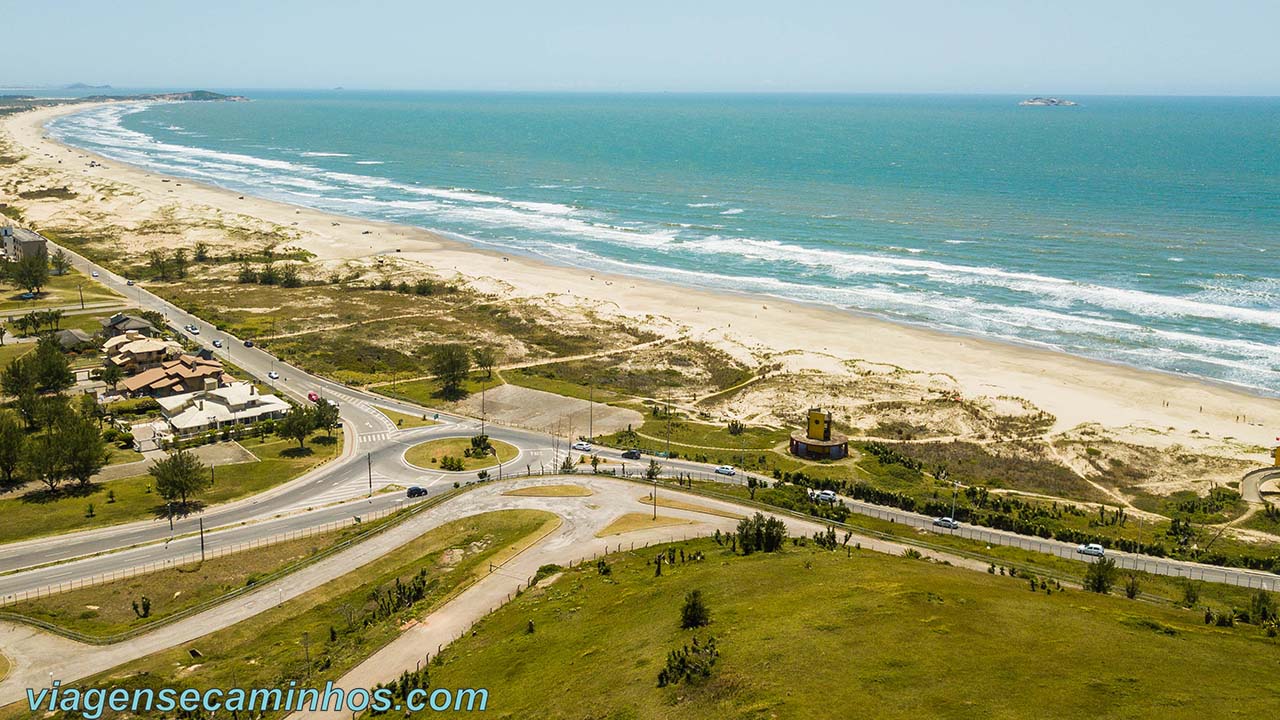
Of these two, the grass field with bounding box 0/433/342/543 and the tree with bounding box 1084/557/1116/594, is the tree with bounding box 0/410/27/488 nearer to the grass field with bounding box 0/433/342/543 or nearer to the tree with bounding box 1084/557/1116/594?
the grass field with bounding box 0/433/342/543

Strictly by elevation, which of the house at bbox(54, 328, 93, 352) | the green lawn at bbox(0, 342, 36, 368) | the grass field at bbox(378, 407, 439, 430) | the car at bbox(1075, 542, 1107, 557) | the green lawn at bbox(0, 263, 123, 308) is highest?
the green lawn at bbox(0, 263, 123, 308)

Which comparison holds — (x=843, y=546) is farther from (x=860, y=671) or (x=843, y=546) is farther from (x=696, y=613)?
(x=860, y=671)

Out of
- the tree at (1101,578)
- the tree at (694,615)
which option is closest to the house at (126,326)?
the tree at (694,615)

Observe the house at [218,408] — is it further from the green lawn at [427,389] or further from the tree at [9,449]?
the tree at [9,449]

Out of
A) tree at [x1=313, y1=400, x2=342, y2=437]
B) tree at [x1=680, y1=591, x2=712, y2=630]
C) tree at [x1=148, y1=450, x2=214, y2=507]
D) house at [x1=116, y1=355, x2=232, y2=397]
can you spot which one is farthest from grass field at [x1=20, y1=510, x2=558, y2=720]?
house at [x1=116, y1=355, x2=232, y2=397]

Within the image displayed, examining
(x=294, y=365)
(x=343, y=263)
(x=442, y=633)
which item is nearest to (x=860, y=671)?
(x=442, y=633)
